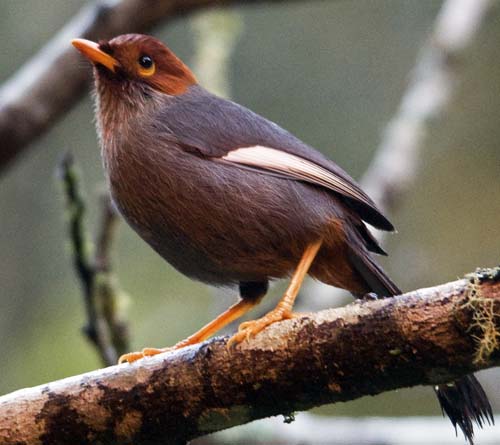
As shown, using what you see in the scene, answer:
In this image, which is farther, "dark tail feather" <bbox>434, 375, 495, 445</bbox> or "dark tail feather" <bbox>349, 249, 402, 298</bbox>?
"dark tail feather" <bbox>349, 249, 402, 298</bbox>

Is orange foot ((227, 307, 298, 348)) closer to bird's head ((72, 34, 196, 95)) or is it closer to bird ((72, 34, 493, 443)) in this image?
bird ((72, 34, 493, 443))

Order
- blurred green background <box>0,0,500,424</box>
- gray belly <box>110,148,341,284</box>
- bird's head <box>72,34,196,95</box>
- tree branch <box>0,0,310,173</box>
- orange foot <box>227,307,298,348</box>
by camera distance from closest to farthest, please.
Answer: orange foot <box>227,307,298,348</box>
gray belly <box>110,148,341,284</box>
bird's head <box>72,34,196,95</box>
tree branch <box>0,0,310,173</box>
blurred green background <box>0,0,500,424</box>

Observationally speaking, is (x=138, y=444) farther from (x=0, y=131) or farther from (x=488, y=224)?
(x=488, y=224)

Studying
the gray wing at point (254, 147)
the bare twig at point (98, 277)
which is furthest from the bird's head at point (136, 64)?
the bare twig at point (98, 277)

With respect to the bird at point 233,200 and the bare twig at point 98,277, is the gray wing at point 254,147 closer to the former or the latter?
the bird at point 233,200

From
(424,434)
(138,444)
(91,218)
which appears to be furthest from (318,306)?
(91,218)

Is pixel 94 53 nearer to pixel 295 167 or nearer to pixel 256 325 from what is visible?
pixel 295 167

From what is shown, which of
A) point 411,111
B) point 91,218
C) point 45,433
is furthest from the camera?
point 91,218

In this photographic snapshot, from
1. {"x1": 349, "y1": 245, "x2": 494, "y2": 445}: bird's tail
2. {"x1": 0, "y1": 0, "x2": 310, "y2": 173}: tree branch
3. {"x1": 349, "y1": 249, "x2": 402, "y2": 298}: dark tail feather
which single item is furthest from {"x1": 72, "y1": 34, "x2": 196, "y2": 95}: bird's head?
{"x1": 349, "y1": 245, "x2": 494, "y2": 445}: bird's tail
